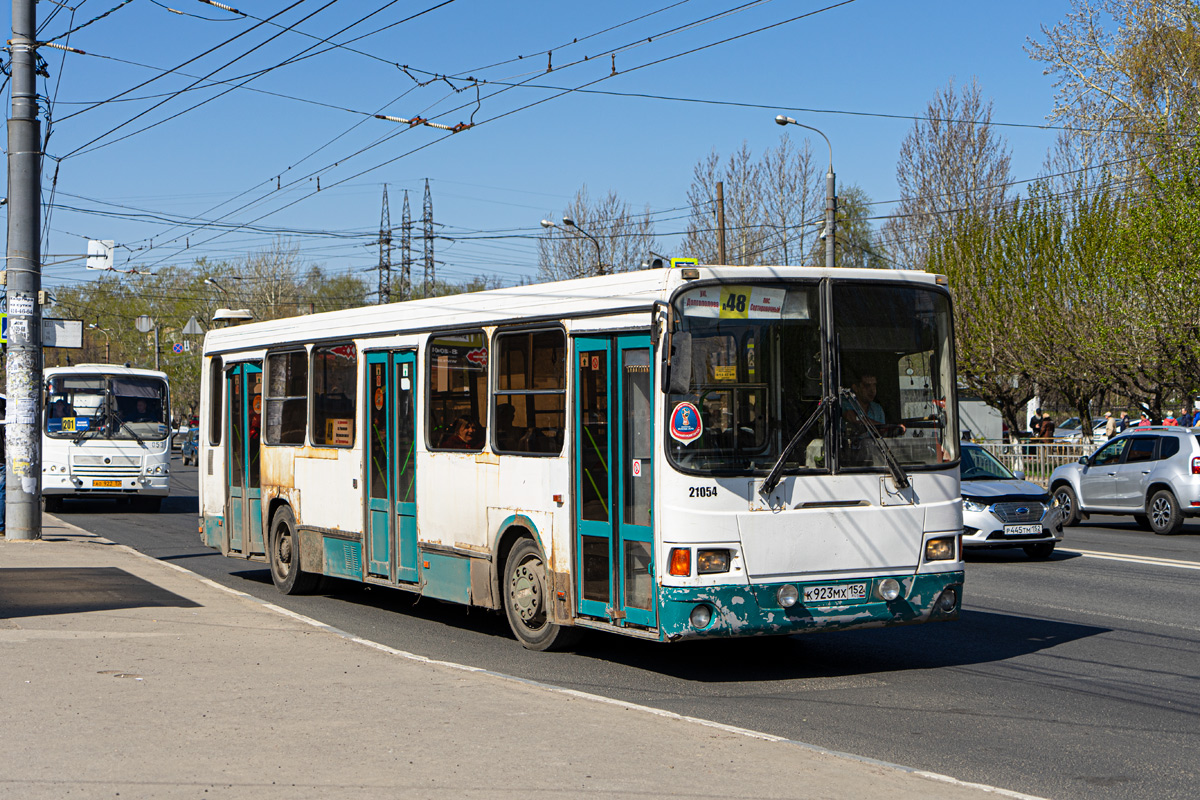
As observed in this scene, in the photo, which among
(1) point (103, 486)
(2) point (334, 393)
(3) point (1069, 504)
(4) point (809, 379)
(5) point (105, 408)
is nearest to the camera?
(4) point (809, 379)

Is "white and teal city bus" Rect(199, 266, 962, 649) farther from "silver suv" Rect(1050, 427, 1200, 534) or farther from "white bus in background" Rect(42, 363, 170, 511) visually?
"white bus in background" Rect(42, 363, 170, 511)

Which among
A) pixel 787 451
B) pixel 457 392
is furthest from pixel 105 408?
pixel 787 451

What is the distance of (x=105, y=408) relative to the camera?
86.1 ft

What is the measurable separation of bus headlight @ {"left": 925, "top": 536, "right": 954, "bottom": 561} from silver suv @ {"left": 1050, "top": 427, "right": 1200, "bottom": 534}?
1269cm

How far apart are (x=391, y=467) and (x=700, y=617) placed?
14.1 feet

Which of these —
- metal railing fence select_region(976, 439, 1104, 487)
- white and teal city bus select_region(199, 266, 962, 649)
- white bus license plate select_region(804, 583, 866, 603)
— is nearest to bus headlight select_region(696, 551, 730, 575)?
white and teal city bus select_region(199, 266, 962, 649)

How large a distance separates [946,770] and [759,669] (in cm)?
310

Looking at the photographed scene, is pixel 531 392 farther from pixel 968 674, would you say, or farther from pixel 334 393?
pixel 968 674

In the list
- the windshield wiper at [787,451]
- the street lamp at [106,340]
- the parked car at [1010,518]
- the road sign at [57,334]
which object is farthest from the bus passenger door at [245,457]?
the street lamp at [106,340]

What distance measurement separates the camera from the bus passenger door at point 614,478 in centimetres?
866

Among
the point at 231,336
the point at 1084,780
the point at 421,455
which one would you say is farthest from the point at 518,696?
the point at 231,336

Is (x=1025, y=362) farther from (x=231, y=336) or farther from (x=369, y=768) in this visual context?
(x=369, y=768)

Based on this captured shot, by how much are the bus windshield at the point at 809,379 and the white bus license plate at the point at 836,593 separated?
802 millimetres

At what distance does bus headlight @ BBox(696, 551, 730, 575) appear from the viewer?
8328mm
